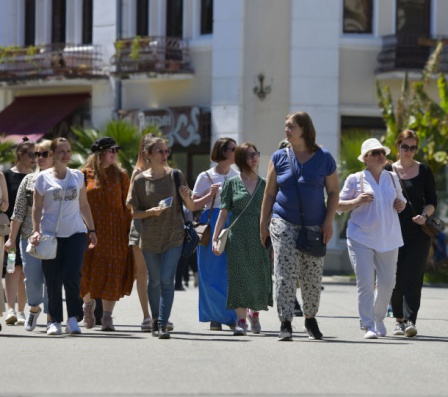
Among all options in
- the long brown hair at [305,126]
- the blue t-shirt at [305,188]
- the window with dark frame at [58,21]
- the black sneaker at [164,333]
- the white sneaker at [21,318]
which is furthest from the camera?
the window with dark frame at [58,21]

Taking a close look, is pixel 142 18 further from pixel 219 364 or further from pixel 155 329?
pixel 219 364

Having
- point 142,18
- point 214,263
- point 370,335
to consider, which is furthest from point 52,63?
point 370,335

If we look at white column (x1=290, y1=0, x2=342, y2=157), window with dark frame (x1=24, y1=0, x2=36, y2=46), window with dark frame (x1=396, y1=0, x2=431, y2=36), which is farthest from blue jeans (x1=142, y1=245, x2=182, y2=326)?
window with dark frame (x1=24, y1=0, x2=36, y2=46)

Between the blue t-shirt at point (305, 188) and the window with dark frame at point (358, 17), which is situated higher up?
the window with dark frame at point (358, 17)

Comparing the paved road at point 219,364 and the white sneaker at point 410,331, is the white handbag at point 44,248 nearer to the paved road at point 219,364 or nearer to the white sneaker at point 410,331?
the paved road at point 219,364

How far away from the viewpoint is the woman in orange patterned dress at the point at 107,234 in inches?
586

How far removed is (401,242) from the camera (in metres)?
14.0

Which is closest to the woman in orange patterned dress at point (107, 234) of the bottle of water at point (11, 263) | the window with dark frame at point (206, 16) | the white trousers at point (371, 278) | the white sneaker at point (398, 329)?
the bottle of water at point (11, 263)

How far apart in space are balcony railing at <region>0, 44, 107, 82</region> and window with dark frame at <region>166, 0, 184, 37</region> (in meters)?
1.82

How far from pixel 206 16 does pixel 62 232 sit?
20.6 m

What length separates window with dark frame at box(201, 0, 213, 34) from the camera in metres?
33.8

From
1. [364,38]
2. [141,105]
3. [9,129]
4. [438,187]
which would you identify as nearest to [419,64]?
[364,38]

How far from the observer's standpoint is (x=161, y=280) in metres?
13.8

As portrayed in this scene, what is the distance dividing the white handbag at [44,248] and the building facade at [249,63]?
1907cm
